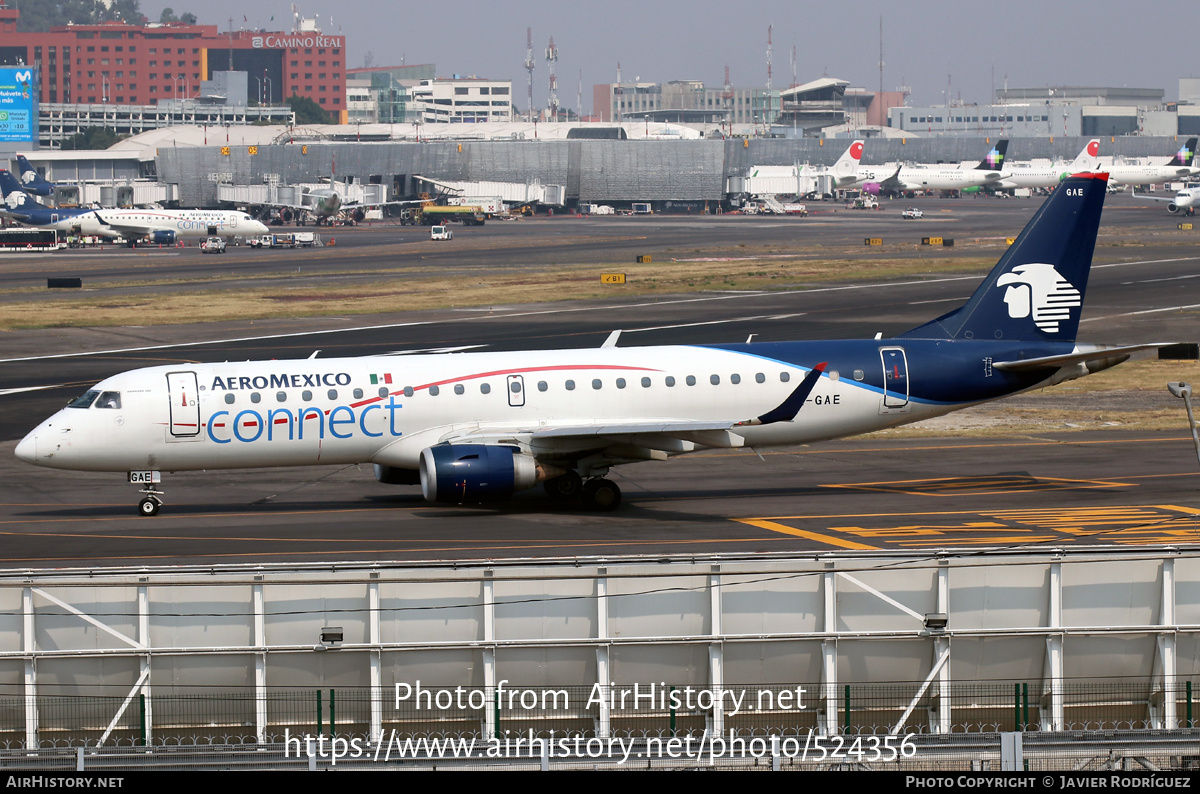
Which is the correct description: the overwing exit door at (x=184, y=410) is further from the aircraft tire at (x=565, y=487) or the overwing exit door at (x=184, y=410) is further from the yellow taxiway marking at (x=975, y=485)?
the yellow taxiway marking at (x=975, y=485)

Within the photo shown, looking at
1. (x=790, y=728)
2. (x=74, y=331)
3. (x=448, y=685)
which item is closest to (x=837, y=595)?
(x=790, y=728)

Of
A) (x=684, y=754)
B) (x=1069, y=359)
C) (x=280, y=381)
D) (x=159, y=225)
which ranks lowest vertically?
(x=684, y=754)

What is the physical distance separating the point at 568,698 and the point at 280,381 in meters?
20.8

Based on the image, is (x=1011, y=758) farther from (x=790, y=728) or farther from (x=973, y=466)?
(x=973, y=466)

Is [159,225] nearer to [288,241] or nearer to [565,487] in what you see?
[288,241]

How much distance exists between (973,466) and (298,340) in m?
49.8

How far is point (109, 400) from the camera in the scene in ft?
133

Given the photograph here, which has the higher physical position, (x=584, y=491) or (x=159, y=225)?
(x=159, y=225)

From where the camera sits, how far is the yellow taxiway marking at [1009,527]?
3606cm

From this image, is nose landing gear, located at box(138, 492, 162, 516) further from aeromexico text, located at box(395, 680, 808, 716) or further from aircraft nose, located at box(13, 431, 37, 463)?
aeromexico text, located at box(395, 680, 808, 716)

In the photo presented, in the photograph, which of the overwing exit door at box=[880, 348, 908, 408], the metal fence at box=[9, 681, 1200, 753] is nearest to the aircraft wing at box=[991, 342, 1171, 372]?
→ the overwing exit door at box=[880, 348, 908, 408]

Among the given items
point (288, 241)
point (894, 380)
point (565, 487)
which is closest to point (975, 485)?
point (894, 380)

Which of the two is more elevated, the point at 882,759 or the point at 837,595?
the point at 837,595

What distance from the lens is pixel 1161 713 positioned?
76.5 ft
